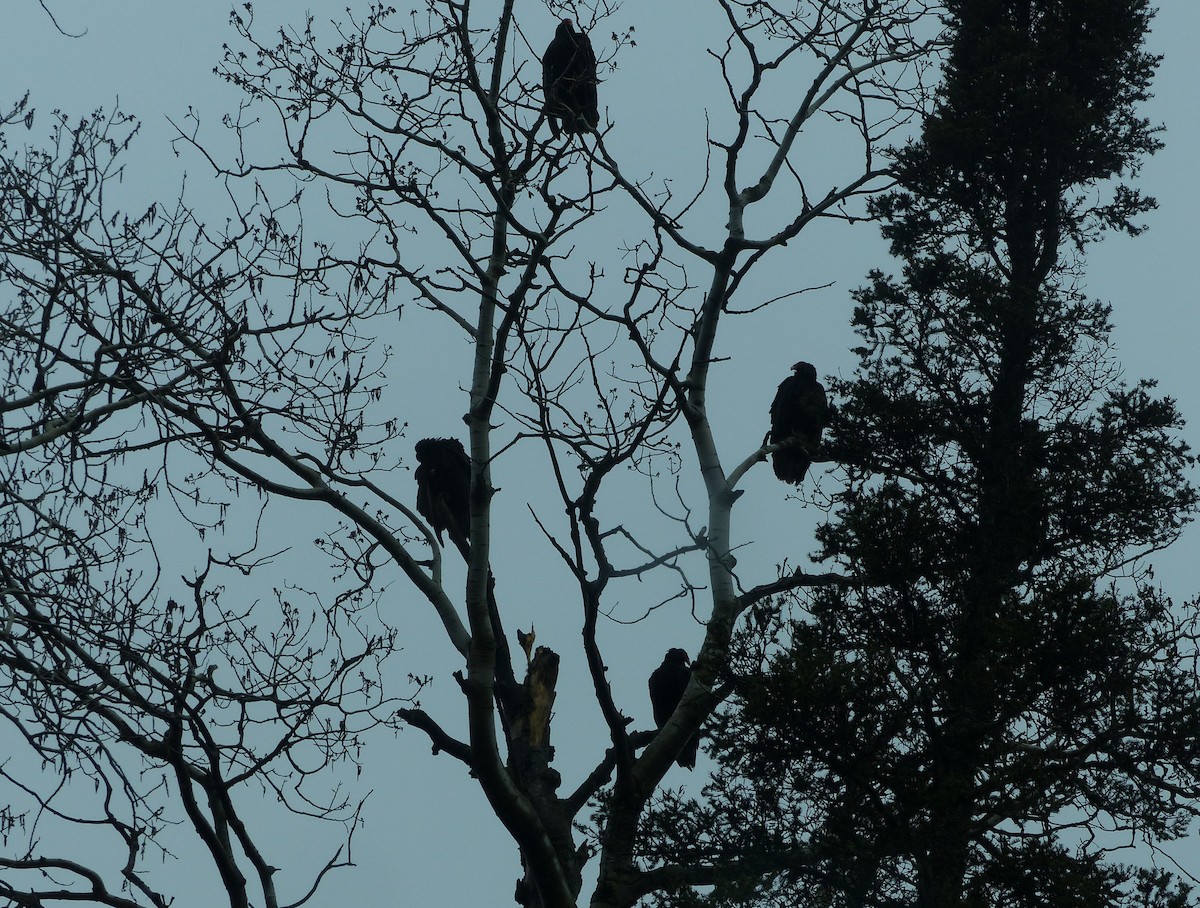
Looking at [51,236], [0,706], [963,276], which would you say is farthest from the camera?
[963,276]

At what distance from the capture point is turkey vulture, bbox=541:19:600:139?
709 centimetres

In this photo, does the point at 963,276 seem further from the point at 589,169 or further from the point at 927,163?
the point at 589,169

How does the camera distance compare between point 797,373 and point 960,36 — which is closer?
point 960,36

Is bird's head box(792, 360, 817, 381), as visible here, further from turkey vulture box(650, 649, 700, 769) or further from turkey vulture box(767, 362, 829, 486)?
turkey vulture box(650, 649, 700, 769)

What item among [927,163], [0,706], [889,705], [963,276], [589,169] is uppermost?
[927,163]

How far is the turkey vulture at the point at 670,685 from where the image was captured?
1132 cm

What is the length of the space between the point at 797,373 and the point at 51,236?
20.2 ft

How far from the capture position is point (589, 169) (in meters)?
6.61

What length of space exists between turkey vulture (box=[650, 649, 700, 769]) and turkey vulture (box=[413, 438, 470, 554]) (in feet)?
8.98

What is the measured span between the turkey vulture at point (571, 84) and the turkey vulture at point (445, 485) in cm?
256

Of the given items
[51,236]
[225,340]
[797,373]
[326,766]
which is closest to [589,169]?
[225,340]

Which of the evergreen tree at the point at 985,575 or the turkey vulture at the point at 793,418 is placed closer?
the evergreen tree at the point at 985,575

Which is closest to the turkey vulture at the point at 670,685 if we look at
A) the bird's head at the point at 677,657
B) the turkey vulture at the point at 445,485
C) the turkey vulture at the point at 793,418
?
the bird's head at the point at 677,657

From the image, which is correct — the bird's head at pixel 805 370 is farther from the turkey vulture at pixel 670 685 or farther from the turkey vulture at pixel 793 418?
the turkey vulture at pixel 670 685
